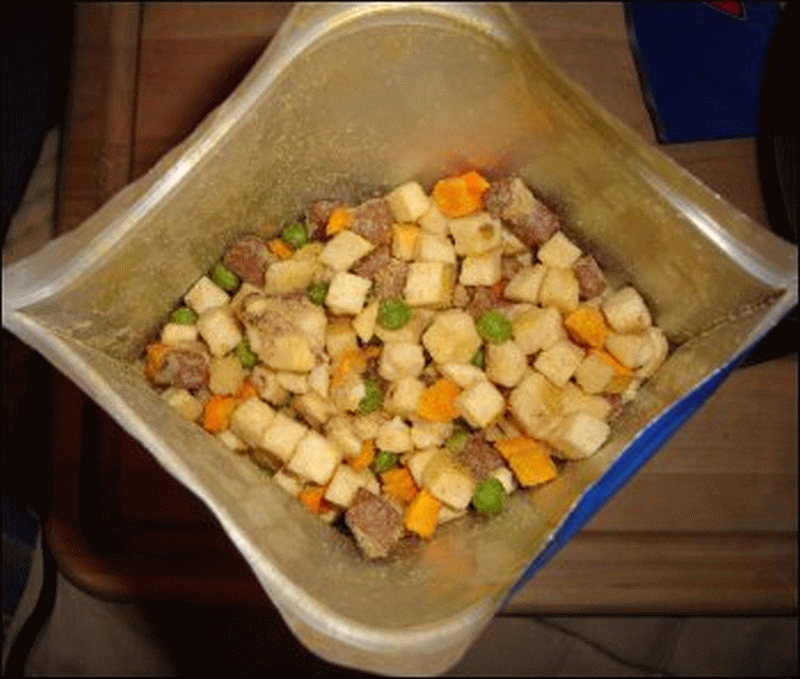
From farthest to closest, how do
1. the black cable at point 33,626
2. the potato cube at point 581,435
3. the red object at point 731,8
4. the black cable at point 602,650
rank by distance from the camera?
the black cable at point 602,650 < the black cable at point 33,626 < the red object at point 731,8 < the potato cube at point 581,435

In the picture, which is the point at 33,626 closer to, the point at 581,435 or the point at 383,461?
the point at 383,461

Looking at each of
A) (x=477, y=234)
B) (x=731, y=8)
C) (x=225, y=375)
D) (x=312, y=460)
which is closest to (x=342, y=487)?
(x=312, y=460)

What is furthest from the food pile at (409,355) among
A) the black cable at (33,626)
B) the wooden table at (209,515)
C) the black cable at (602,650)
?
the black cable at (602,650)

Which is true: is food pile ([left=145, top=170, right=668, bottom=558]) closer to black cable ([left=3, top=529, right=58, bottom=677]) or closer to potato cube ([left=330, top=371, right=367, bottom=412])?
potato cube ([left=330, top=371, right=367, bottom=412])

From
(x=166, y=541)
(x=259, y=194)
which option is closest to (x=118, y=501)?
(x=166, y=541)

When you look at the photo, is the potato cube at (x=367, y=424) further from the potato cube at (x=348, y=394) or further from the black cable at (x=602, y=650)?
the black cable at (x=602, y=650)

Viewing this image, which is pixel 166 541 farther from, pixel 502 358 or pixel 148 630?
pixel 148 630
